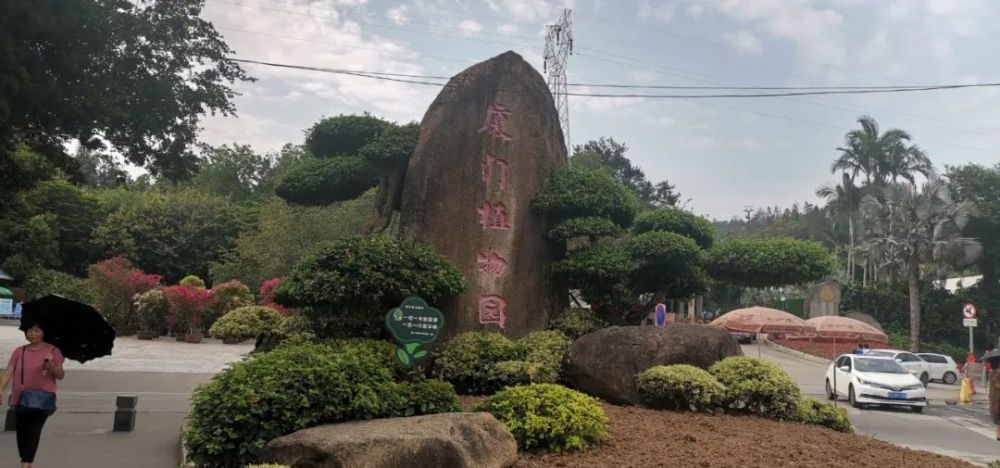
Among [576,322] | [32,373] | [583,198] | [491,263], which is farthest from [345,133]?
[32,373]

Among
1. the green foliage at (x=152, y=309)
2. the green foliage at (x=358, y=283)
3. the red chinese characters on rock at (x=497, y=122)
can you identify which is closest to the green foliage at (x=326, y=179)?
the red chinese characters on rock at (x=497, y=122)

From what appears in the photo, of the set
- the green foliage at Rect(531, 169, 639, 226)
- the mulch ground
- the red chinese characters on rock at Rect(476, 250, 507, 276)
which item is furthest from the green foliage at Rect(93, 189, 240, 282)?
the mulch ground

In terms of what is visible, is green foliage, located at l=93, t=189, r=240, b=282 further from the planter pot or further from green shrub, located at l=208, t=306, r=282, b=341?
green shrub, located at l=208, t=306, r=282, b=341

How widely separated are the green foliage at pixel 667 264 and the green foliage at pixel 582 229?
62 cm

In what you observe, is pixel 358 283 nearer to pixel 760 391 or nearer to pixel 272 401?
pixel 272 401

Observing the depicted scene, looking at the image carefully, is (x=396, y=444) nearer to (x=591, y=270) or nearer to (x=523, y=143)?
(x=591, y=270)

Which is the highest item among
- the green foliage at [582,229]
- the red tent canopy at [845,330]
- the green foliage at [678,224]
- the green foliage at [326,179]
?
the green foliage at [326,179]

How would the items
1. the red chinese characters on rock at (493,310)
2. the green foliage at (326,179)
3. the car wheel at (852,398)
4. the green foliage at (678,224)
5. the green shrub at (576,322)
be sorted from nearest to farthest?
the red chinese characters on rock at (493,310) < the green shrub at (576,322) < the green foliage at (326,179) < the green foliage at (678,224) < the car wheel at (852,398)

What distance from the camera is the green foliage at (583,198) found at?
11133 millimetres

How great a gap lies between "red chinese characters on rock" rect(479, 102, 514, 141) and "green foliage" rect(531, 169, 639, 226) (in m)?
1.12

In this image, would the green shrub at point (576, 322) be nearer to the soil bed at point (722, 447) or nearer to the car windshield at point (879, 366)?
the soil bed at point (722, 447)

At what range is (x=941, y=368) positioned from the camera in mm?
25375

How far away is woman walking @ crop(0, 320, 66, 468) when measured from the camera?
18.5 feet

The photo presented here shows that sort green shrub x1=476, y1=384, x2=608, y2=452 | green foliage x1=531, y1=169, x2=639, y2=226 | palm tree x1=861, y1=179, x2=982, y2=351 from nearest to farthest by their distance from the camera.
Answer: green shrub x1=476, y1=384, x2=608, y2=452 → green foliage x1=531, y1=169, x2=639, y2=226 → palm tree x1=861, y1=179, x2=982, y2=351
